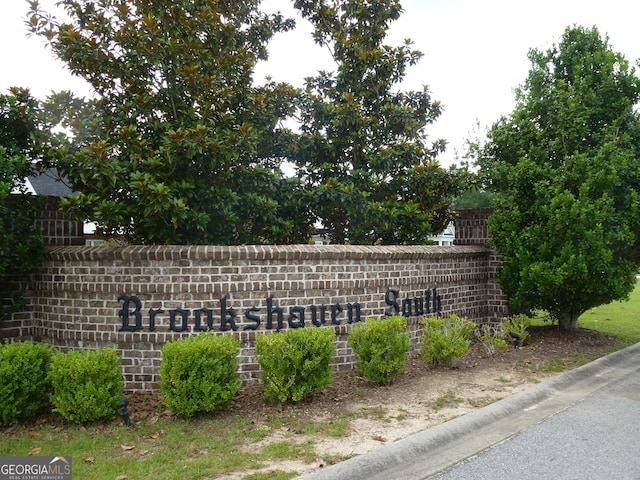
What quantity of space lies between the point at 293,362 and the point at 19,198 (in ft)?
14.8

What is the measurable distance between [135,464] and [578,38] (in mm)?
11146

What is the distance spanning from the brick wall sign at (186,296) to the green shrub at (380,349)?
3.17ft

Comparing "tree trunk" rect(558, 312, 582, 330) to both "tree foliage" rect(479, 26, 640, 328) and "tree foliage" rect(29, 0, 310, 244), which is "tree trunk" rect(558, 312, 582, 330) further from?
"tree foliage" rect(29, 0, 310, 244)

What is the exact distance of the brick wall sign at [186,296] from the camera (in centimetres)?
710

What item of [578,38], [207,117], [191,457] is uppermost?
[578,38]

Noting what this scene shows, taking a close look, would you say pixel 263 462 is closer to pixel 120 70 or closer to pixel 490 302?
pixel 120 70

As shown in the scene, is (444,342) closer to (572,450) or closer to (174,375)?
(572,450)

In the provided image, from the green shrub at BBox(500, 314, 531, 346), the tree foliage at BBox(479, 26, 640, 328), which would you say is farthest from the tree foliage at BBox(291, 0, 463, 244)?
the green shrub at BBox(500, 314, 531, 346)

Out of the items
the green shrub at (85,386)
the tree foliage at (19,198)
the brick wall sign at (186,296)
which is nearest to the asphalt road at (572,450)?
the brick wall sign at (186,296)

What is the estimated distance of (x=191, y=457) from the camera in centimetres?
480

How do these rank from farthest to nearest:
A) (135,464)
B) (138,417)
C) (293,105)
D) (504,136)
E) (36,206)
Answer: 1. (504,136)
2. (293,105)
3. (36,206)
4. (138,417)
5. (135,464)

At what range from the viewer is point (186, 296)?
7.13m

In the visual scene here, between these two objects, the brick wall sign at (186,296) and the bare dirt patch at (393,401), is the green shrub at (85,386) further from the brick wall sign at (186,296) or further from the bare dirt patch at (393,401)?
the brick wall sign at (186,296)

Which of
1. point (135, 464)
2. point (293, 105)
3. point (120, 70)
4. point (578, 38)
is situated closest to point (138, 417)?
point (135, 464)
